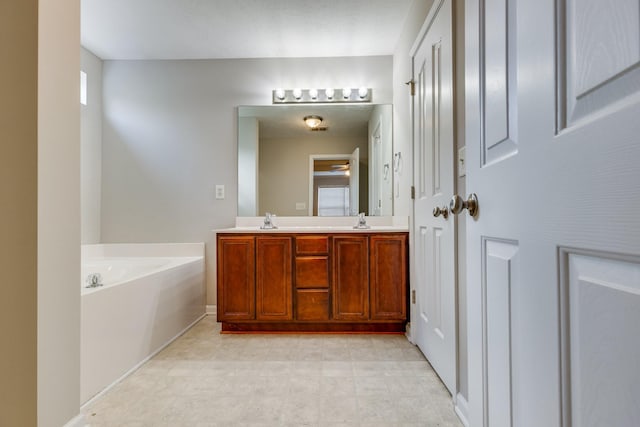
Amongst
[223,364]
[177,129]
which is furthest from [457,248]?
[177,129]

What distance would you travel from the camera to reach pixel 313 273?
8.14 ft

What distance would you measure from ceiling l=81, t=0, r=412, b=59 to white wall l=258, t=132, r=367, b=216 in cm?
76

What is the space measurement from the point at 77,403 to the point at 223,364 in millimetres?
819

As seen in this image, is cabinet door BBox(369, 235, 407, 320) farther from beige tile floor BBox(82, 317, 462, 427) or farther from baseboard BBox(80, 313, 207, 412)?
baseboard BBox(80, 313, 207, 412)

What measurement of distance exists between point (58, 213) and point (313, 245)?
162cm

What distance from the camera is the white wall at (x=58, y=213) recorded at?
1089 millimetres

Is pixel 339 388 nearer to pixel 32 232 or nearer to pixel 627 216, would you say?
pixel 32 232

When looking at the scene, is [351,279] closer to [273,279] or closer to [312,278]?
[312,278]

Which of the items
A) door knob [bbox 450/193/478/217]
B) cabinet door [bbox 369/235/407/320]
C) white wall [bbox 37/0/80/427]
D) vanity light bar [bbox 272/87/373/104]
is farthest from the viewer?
vanity light bar [bbox 272/87/373/104]

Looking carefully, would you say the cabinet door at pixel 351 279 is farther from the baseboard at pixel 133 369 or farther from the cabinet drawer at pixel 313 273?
the baseboard at pixel 133 369

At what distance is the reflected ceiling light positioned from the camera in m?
3.06

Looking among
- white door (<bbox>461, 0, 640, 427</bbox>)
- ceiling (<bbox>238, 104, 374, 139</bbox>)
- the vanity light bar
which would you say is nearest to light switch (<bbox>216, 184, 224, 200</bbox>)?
ceiling (<bbox>238, 104, 374, 139</bbox>)

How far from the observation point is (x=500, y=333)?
710mm

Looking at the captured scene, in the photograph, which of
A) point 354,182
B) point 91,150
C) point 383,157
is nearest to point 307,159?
point 354,182
